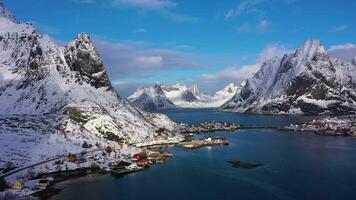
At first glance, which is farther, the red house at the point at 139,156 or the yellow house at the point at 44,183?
the red house at the point at 139,156

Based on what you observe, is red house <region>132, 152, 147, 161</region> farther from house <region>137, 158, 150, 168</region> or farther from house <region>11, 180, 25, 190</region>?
house <region>11, 180, 25, 190</region>

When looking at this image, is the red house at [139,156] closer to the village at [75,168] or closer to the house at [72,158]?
the village at [75,168]

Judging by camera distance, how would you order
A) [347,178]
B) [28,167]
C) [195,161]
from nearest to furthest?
[347,178] < [28,167] < [195,161]

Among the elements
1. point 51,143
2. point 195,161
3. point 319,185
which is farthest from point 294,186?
point 51,143

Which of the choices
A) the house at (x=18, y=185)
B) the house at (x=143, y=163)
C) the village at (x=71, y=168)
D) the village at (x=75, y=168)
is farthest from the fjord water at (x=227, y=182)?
the house at (x=18, y=185)

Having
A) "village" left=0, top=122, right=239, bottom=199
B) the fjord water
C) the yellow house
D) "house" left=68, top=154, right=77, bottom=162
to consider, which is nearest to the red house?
"village" left=0, top=122, right=239, bottom=199

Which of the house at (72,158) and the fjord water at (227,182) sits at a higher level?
the house at (72,158)

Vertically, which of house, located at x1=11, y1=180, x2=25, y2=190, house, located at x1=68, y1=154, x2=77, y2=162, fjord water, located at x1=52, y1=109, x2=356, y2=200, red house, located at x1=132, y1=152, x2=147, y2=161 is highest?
house, located at x1=68, y1=154, x2=77, y2=162

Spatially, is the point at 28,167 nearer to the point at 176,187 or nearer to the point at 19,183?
the point at 19,183

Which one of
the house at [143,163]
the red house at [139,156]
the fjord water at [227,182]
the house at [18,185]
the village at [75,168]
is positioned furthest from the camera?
the red house at [139,156]

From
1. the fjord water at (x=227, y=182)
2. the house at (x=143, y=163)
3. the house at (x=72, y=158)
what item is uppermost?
the house at (x=72, y=158)

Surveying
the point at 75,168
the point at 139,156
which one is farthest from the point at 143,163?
the point at 75,168
